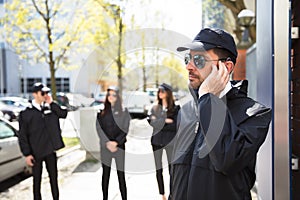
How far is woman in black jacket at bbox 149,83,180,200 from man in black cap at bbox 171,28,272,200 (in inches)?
89.0

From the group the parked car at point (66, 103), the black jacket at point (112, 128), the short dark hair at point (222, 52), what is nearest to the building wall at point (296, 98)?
the short dark hair at point (222, 52)

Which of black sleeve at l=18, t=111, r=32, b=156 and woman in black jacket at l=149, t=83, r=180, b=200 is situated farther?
woman in black jacket at l=149, t=83, r=180, b=200

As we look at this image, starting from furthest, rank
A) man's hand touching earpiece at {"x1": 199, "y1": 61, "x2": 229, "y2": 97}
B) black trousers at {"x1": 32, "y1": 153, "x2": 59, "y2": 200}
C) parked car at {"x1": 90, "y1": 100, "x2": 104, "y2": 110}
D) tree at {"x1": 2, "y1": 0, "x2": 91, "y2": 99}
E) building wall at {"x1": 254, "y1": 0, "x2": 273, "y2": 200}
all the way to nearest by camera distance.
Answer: tree at {"x1": 2, "y1": 0, "x2": 91, "y2": 99} < parked car at {"x1": 90, "y1": 100, "x2": 104, "y2": 110} < black trousers at {"x1": 32, "y1": 153, "x2": 59, "y2": 200} < building wall at {"x1": 254, "y1": 0, "x2": 273, "y2": 200} < man's hand touching earpiece at {"x1": 199, "y1": 61, "x2": 229, "y2": 97}

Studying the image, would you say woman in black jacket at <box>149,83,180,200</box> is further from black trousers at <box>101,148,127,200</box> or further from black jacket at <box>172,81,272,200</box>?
black jacket at <box>172,81,272,200</box>

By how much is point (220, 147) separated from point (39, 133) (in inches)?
118

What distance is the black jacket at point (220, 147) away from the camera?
1.47 meters

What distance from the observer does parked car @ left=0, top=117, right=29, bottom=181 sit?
5.41m

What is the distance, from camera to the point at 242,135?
1469 millimetres

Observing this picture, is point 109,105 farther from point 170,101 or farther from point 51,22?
point 51,22

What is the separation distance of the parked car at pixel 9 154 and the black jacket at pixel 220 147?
4.39m

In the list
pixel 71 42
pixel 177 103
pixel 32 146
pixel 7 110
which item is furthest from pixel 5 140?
pixel 7 110

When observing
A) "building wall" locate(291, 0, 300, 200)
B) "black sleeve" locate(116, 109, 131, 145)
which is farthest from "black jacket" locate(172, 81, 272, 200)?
"black sleeve" locate(116, 109, 131, 145)

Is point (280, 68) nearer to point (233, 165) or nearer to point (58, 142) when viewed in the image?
point (233, 165)

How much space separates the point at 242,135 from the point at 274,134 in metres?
1.08
